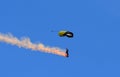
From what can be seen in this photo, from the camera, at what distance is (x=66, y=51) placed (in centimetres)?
6191

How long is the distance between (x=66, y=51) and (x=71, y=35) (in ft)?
15.9

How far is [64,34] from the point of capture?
6550 cm

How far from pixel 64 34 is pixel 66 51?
17.7 feet

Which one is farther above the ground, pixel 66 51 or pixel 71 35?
pixel 71 35

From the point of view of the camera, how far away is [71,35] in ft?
212

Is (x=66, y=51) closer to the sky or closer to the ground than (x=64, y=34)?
closer to the ground

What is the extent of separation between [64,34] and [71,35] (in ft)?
6.22
